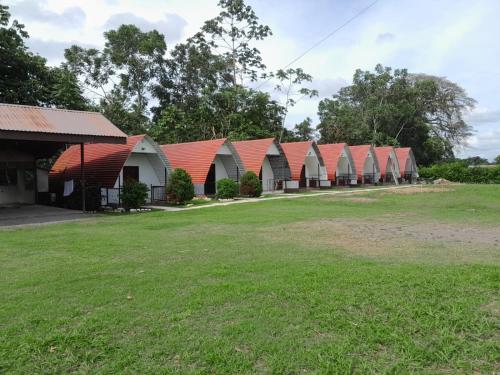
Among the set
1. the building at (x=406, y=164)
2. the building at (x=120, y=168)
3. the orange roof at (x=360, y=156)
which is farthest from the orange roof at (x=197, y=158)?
the building at (x=406, y=164)

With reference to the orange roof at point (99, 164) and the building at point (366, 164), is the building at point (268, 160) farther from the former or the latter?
the building at point (366, 164)

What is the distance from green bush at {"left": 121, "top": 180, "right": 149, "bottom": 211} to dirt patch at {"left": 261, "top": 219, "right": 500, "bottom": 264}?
887cm

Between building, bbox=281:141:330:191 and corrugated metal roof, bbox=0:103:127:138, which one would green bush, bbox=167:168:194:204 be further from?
building, bbox=281:141:330:191

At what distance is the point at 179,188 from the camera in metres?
21.3

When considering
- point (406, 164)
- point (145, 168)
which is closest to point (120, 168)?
point (145, 168)

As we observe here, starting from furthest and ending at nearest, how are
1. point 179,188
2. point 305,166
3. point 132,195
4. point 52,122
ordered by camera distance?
point 305,166 → point 179,188 → point 132,195 → point 52,122

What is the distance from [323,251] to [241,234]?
304cm

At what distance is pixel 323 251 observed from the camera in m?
7.96

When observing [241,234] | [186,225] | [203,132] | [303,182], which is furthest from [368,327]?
[203,132]

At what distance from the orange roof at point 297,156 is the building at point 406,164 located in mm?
20512

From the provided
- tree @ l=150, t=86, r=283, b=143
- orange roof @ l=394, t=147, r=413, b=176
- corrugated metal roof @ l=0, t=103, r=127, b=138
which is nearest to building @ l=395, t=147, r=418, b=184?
orange roof @ l=394, t=147, r=413, b=176

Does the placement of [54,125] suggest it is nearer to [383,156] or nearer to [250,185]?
[250,185]

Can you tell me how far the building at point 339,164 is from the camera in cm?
3875

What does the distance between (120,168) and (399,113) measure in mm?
44869
